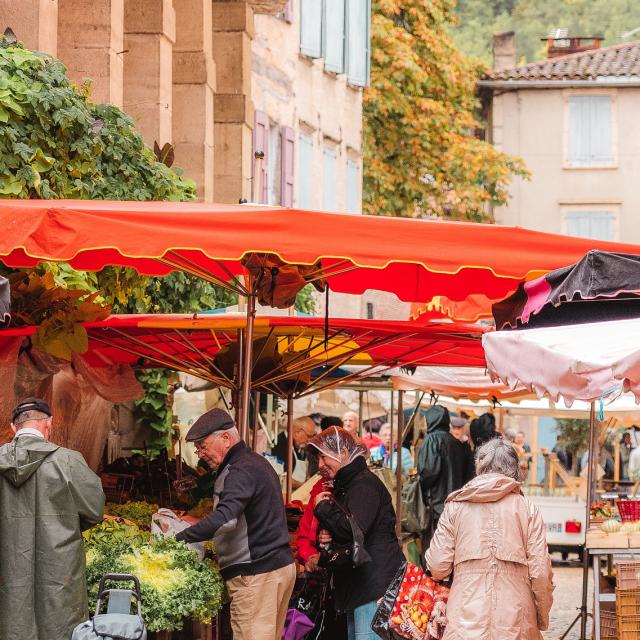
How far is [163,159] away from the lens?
51.5 feet

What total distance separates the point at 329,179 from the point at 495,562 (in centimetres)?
2226

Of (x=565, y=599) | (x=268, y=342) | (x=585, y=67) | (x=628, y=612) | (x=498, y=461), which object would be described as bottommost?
(x=565, y=599)

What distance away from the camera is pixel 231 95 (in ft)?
72.7

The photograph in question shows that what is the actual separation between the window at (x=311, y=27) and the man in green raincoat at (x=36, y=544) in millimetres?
20019

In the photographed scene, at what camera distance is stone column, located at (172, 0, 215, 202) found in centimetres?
2006

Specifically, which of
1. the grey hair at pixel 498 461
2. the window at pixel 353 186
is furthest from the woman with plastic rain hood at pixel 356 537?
the window at pixel 353 186

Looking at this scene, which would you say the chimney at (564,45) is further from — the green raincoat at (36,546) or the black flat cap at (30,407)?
the green raincoat at (36,546)

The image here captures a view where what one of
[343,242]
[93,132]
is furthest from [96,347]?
[343,242]

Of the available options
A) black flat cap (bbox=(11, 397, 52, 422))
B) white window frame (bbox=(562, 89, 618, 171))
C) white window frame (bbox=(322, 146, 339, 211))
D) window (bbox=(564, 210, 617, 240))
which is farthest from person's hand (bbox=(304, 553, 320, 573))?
white window frame (bbox=(562, 89, 618, 171))

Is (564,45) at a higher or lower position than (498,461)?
higher

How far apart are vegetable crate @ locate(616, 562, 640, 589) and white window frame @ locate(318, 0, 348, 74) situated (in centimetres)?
1913

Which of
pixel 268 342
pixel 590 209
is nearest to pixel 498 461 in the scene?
pixel 268 342

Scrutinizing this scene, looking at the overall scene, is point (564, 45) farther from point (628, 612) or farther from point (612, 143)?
point (628, 612)

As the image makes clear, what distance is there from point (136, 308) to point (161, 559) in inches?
305
